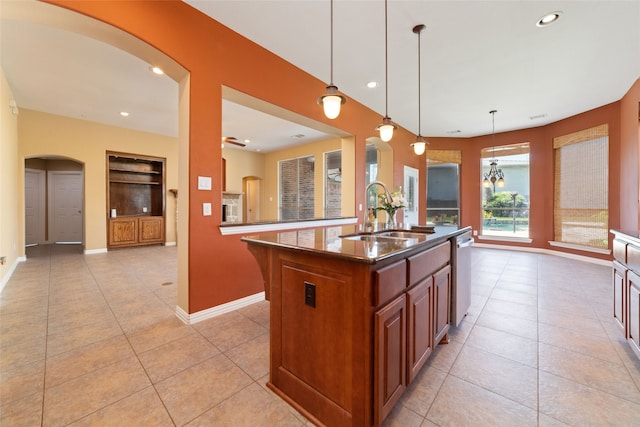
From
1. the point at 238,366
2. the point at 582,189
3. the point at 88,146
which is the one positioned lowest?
the point at 238,366

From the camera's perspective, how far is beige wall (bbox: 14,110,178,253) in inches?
198

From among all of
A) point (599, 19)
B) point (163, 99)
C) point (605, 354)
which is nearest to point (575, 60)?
point (599, 19)

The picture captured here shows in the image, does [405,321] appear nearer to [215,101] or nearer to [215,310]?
[215,310]

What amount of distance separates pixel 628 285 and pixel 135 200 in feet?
29.7

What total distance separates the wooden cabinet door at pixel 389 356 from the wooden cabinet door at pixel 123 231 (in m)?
7.22

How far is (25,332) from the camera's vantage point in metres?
2.24

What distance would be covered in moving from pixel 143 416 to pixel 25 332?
1.83 meters

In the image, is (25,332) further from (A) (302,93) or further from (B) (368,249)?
(A) (302,93)

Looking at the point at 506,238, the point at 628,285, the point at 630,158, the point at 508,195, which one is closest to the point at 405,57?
the point at 628,285

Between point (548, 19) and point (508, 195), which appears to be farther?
point (508, 195)

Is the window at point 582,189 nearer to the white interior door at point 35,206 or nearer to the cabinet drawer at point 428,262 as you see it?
the cabinet drawer at point 428,262

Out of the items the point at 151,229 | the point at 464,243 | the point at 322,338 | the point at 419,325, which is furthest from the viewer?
the point at 151,229

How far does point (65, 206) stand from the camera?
7.40 m

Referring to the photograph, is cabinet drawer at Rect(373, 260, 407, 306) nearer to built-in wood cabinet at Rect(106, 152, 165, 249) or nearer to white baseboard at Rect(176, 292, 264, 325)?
white baseboard at Rect(176, 292, 264, 325)
